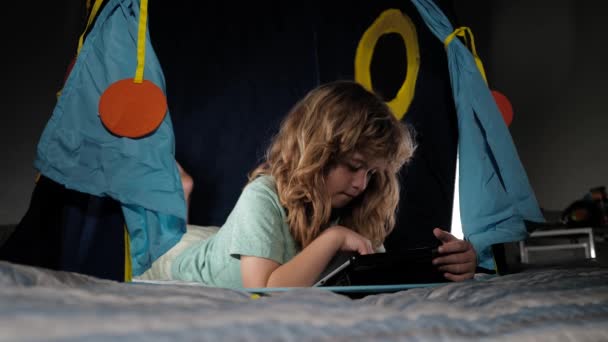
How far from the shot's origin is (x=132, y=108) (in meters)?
0.91

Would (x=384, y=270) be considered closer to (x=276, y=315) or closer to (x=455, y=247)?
(x=455, y=247)

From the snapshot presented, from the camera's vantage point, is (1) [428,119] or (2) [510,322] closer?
(2) [510,322]

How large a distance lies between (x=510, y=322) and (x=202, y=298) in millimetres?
225

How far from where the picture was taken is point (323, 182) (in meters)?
1.01

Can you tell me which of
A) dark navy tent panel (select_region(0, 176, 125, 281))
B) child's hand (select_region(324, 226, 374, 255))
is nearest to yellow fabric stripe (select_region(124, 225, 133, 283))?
dark navy tent panel (select_region(0, 176, 125, 281))

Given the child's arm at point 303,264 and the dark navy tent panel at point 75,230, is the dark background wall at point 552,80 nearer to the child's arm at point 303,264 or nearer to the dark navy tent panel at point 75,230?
the child's arm at point 303,264

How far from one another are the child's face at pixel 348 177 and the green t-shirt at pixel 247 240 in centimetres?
12

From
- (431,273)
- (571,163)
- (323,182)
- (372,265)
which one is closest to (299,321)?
(372,265)

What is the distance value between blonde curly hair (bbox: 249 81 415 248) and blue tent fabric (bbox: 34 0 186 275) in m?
0.22

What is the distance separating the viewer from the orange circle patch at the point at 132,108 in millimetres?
892

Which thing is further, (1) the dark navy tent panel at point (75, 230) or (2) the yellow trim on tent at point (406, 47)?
(2) the yellow trim on tent at point (406, 47)

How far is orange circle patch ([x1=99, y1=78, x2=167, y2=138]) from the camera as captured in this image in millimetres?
892

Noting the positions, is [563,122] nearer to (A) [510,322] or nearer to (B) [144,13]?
(B) [144,13]

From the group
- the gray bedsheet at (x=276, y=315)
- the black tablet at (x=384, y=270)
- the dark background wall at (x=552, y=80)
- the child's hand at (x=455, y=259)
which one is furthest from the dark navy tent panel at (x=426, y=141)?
the dark background wall at (x=552, y=80)
